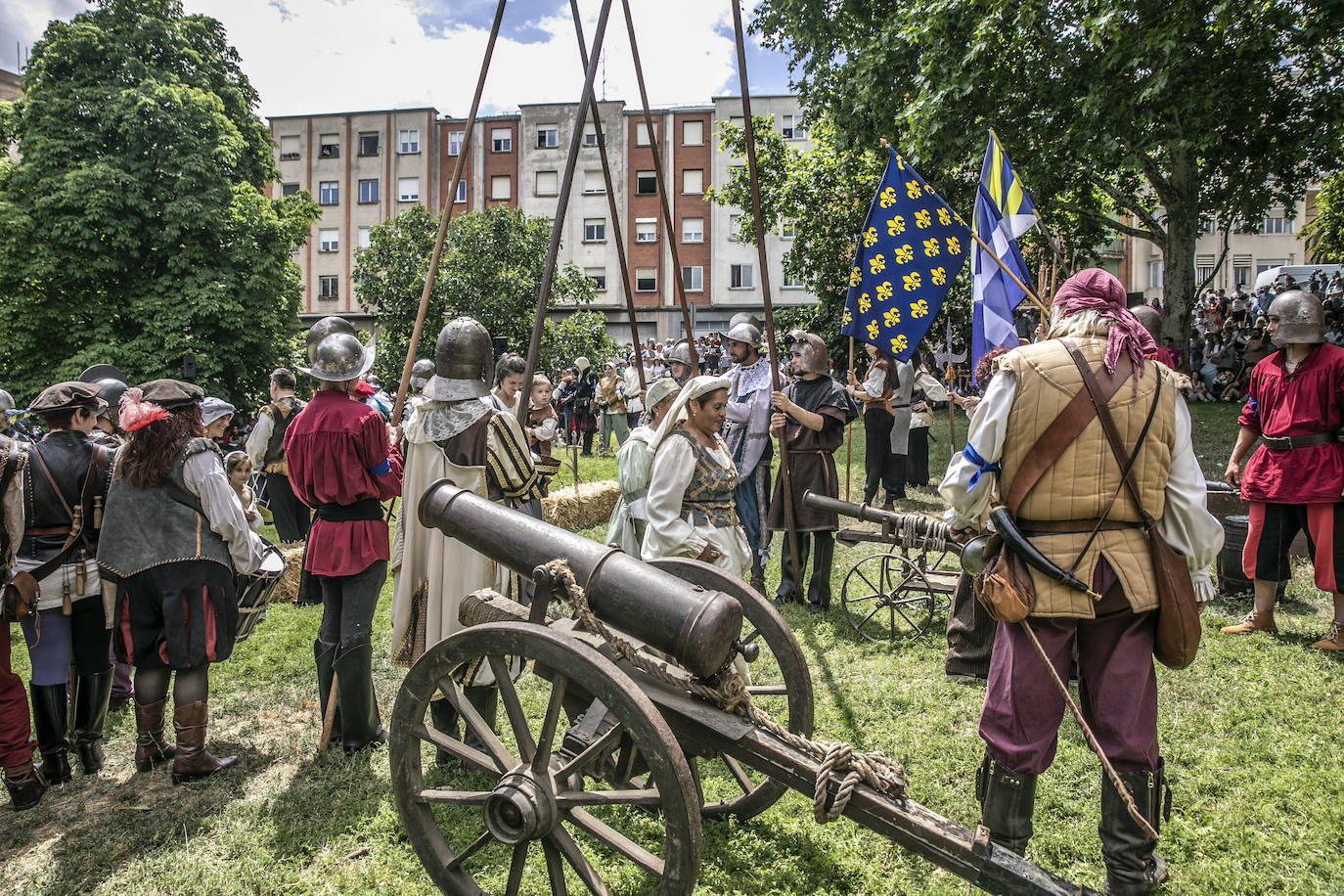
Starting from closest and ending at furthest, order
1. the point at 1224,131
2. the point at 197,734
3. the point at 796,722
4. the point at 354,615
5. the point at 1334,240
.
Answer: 1. the point at 796,722
2. the point at 197,734
3. the point at 354,615
4. the point at 1224,131
5. the point at 1334,240

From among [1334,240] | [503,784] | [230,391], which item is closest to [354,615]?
[503,784]

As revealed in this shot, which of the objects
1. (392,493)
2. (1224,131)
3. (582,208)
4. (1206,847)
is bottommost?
(1206,847)

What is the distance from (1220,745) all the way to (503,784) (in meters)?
3.58

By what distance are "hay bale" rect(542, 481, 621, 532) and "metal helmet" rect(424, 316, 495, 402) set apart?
494cm

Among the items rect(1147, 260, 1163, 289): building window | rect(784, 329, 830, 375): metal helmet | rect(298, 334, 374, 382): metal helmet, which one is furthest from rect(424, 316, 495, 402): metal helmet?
rect(1147, 260, 1163, 289): building window

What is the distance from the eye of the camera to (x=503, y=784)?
9.00 ft

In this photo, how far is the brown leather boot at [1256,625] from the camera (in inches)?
226

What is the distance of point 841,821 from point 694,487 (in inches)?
68.5

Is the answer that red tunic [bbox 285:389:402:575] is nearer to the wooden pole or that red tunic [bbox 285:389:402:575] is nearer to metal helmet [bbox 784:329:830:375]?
the wooden pole

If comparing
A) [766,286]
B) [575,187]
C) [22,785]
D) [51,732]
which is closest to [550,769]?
[22,785]

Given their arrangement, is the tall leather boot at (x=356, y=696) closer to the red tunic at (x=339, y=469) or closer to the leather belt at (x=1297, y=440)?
the red tunic at (x=339, y=469)

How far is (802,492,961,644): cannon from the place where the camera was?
534cm

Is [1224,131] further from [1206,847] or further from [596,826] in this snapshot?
[596,826]

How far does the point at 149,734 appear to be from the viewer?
416 cm
